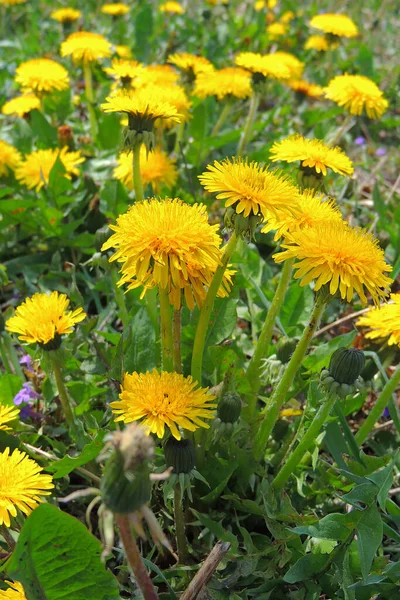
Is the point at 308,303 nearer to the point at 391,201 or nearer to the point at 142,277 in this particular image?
the point at 142,277

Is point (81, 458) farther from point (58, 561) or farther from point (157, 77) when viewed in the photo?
point (157, 77)

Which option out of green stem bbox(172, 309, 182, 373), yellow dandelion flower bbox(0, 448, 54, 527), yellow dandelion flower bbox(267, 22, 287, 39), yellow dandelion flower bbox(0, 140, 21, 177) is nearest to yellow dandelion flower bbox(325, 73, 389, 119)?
yellow dandelion flower bbox(0, 140, 21, 177)

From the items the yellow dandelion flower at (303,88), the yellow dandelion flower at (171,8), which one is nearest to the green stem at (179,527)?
the yellow dandelion flower at (303,88)

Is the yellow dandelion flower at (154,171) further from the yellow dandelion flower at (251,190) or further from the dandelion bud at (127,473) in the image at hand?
the dandelion bud at (127,473)

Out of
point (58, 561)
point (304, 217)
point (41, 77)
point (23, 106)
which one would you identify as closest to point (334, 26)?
point (41, 77)

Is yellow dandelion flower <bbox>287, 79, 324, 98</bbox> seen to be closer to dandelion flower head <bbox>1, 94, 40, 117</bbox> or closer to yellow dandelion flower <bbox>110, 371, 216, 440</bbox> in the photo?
dandelion flower head <bbox>1, 94, 40, 117</bbox>
